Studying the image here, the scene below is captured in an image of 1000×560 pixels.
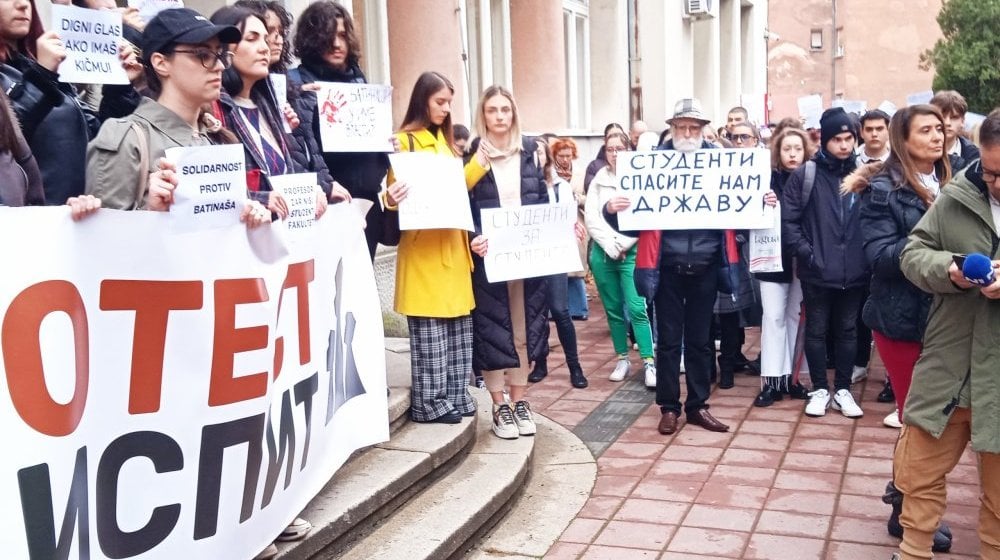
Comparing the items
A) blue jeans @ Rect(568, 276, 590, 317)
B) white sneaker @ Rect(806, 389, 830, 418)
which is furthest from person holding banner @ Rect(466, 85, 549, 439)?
blue jeans @ Rect(568, 276, 590, 317)

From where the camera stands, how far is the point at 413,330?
17.6ft

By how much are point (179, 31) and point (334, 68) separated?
5.47 ft

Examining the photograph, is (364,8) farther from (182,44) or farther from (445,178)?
(182,44)

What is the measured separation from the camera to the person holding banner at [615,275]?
7.54m

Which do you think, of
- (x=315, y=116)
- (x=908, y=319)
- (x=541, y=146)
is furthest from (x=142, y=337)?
(x=541, y=146)

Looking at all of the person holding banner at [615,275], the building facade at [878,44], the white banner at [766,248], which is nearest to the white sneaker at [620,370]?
the person holding banner at [615,275]

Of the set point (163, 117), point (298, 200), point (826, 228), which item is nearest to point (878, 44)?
point (826, 228)

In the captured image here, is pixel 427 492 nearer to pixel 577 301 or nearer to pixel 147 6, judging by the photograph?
pixel 147 6

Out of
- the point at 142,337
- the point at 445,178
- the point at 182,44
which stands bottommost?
the point at 142,337

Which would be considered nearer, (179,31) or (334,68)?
(179,31)

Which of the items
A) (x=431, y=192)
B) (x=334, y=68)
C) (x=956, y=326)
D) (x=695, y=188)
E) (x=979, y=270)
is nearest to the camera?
(x=979, y=270)

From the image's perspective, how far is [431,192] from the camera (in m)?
5.13

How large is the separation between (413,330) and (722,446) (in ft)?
6.29

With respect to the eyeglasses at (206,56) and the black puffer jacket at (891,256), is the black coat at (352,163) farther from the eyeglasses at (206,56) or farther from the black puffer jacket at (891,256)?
the black puffer jacket at (891,256)
